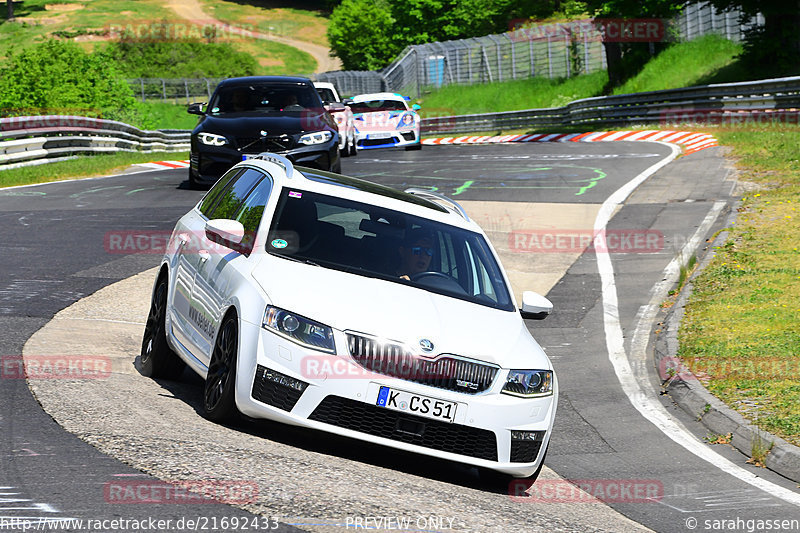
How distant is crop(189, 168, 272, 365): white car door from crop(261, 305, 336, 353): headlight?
55cm

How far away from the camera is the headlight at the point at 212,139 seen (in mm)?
18141

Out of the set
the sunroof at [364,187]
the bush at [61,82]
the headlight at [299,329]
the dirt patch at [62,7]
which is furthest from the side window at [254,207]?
the dirt patch at [62,7]

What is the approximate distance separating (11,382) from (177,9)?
131 meters

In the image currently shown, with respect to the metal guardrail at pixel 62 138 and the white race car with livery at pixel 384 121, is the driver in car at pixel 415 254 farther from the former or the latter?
the white race car with livery at pixel 384 121

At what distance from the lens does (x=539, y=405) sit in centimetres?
685

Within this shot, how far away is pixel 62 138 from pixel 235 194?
74.6 ft

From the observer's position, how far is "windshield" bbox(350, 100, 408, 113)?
110 feet

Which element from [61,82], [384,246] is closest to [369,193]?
[384,246]

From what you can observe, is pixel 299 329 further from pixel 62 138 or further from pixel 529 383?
pixel 62 138

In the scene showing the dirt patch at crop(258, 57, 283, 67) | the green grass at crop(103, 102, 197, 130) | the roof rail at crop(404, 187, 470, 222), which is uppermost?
the roof rail at crop(404, 187, 470, 222)

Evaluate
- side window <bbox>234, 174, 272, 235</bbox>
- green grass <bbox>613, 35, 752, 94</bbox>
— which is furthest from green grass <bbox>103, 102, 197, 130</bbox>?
side window <bbox>234, 174, 272, 235</bbox>

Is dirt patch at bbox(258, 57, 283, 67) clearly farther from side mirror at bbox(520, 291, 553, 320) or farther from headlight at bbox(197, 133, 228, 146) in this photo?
side mirror at bbox(520, 291, 553, 320)

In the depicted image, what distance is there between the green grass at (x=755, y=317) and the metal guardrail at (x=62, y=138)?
1667cm

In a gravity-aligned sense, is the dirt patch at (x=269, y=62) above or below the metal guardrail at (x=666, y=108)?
below
